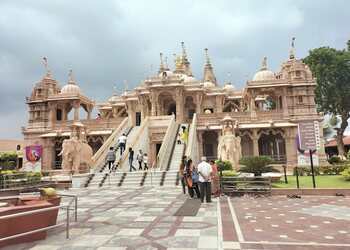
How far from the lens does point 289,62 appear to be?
32.0 meters

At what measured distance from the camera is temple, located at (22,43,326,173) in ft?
82.1

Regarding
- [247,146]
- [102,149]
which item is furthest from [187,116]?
[102,149]

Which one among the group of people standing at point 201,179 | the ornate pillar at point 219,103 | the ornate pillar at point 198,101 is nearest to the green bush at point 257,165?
the group of people standing at point 201,179

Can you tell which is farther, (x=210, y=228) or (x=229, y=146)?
(x=229, y=146)

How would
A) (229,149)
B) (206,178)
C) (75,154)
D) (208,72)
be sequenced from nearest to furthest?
(206,178), (229,149), (75,154), (208,72)

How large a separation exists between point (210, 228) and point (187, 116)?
27.6 meters

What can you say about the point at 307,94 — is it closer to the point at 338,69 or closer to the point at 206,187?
the point at 338,69

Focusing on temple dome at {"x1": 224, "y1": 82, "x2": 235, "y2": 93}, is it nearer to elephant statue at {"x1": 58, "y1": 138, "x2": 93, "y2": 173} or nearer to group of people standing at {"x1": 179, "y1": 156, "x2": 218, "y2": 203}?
elephant statue at {"x1": 58, "y1": 138, "x2": 93, "y2": 173}

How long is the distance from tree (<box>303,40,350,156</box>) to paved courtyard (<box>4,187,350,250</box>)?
1157 inches

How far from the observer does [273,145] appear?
28.8 metres

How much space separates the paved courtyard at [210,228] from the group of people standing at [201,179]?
78 centimetres

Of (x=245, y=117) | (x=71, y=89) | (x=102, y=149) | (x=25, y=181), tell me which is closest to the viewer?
(x=25, y=181)

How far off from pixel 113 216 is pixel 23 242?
7.89ft

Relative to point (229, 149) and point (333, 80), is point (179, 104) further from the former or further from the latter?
point (333, 80)
